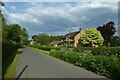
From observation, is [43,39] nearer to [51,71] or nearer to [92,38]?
[92,38]

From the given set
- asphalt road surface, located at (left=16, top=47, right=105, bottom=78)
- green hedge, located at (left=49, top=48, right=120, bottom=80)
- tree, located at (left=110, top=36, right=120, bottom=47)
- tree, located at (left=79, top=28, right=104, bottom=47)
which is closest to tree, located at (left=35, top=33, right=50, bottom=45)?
tree, located at (left=110, top=36, right=120, bottom=47)

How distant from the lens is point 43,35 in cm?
13625

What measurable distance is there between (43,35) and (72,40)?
37167 millimetres

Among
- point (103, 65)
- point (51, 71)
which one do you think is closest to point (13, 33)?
point (51, 71)

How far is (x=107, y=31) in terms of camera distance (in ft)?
289

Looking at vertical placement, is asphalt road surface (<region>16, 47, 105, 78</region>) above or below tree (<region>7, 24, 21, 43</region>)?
below

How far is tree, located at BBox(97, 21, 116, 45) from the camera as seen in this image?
8630 centimetres

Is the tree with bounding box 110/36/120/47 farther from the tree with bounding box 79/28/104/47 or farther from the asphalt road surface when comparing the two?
the asphalt road surface

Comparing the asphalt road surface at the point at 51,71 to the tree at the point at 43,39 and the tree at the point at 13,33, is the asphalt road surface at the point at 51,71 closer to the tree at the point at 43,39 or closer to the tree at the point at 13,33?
the tree at the point at 13,33

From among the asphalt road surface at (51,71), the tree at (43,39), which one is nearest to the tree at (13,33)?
the asphalt road surface at (51,71)

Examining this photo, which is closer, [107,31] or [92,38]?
[92,38]

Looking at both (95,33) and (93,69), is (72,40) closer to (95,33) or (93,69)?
(95,33)

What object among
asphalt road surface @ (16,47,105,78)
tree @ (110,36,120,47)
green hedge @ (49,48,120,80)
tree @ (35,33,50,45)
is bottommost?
asphalt road surface @ (16,47,105,78)

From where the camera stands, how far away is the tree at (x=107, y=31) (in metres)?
86.3
